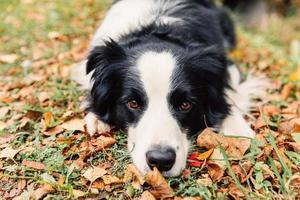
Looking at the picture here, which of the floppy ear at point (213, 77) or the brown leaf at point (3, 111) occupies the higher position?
the floppy ear at point (213, 77)

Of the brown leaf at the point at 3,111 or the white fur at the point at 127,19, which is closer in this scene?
the brown leaf at the point at 3,111

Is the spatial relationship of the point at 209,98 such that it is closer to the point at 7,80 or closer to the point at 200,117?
the point at 200,117

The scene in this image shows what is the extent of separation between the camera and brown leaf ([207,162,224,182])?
3.06 m

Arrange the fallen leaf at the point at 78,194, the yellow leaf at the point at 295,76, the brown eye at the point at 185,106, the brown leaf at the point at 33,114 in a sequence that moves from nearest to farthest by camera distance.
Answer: the fallen leaf at the point at 78,194
the brown eye at the point at 185,106
the brown leaf at the point at 33,114
the yellow leaf at the point at 295,76

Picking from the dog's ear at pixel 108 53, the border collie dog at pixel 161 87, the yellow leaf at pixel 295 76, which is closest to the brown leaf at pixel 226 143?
the border collie dog at pixel 161 87

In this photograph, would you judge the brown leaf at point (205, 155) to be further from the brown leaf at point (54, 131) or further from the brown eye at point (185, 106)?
the brown leaf at point (54, 131)

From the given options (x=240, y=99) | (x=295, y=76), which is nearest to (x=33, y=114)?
(x=240, y=99)

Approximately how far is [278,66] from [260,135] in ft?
7.33

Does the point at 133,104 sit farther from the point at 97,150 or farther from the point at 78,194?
the point at 78,194

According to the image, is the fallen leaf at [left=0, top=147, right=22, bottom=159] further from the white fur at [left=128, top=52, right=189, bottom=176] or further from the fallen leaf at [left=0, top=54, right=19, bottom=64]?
the fallen leaf at [left=0, top=54, right=19, bottom=64]

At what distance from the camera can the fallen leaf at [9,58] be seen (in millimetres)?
5291

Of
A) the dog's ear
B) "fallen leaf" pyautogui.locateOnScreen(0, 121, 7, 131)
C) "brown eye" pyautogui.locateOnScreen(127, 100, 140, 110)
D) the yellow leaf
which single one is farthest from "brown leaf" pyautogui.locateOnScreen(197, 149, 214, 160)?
the yellow leaf

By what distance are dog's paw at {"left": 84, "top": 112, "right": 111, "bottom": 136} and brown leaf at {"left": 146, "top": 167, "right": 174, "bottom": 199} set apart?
90 centimetres

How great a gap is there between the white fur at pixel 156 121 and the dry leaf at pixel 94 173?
0.23 metres
